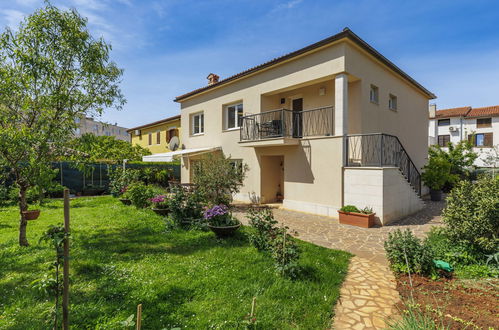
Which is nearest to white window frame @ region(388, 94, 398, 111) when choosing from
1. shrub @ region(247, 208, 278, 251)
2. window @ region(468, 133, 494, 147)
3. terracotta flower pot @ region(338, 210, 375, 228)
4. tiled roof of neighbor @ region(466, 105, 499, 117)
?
terracotta flower pot @ region(338, 210, 375, 228)

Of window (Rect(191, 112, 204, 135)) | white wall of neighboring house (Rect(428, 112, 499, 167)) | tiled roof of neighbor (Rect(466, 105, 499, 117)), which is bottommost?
window (Rect(191, 112, 204, 135))

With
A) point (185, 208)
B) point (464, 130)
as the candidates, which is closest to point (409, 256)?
point (185, 208)

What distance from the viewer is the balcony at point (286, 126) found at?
1377 centimetres

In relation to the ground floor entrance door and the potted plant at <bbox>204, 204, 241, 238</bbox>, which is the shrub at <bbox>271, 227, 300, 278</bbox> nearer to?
the potted plant at <bbox>204, 204, 241, 238</bbox>

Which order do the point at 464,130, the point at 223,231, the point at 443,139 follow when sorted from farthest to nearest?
the point at 443,139, the point at 464,130, the point at 223,231

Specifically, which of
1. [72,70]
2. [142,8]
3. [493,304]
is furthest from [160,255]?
[142,8]

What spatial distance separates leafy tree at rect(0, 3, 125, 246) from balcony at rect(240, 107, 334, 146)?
8.95 m

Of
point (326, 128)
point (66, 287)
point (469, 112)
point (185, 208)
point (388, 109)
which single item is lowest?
point (185, 208)

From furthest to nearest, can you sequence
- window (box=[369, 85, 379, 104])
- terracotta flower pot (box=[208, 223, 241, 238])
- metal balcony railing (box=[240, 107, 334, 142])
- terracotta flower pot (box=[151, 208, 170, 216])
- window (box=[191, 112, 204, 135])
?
window (box=[191, 112, 204, 135]) < window (box=[369, 85, 379, 104]) < metal balcony railing (box=[240, 107, 334, 142]) < terracotta flower pot (box=[151, 208, 170, 216]) < terracotta flower pot (box=[208, 223, 241, 238])

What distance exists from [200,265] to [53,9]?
27.0ft

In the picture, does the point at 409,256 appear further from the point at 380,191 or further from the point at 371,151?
the point at 371,151

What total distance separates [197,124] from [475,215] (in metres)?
19.5

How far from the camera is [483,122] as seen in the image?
4078cm

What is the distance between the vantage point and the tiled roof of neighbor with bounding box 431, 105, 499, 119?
39.8m
